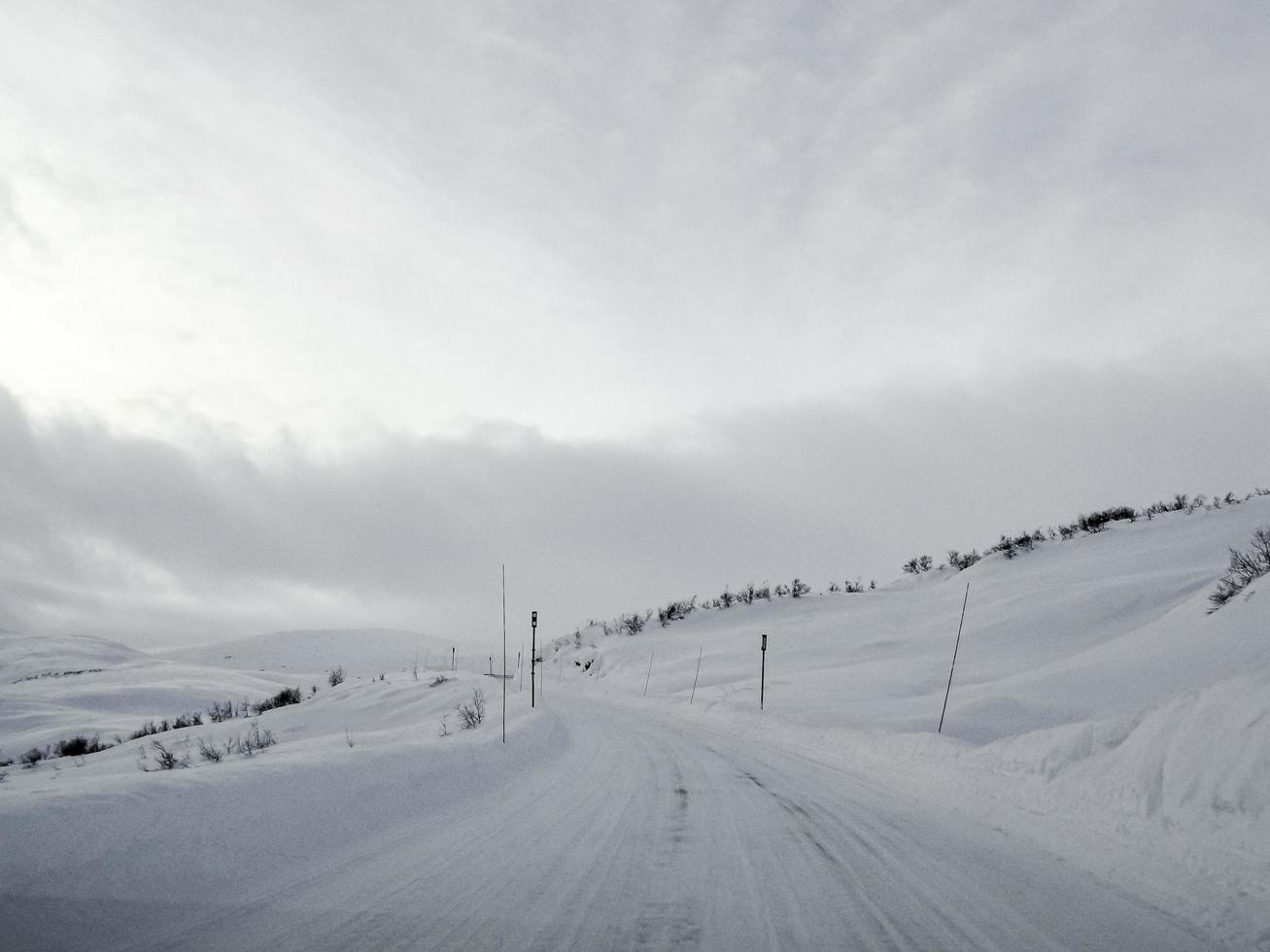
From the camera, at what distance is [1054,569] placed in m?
29.5

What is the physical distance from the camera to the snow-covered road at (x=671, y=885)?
4453mm

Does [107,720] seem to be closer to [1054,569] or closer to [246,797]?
[246,797]

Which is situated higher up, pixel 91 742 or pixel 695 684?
pixel 695 684

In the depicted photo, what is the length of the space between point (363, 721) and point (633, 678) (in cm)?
1692

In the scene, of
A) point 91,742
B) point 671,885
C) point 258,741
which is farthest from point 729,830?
point 91,742

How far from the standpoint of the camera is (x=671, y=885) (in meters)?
5.39

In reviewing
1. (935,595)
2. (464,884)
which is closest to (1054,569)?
(935,595)

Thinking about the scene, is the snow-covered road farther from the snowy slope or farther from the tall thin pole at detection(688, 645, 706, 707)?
the snowy slope

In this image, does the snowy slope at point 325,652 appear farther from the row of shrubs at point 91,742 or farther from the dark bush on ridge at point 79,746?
the dark bush on ridge at point 79,746

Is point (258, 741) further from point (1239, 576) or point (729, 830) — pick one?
point (1239, 576)

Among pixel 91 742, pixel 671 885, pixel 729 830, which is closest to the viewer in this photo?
pixel 671 885

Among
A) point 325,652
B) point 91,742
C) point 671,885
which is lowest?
point 325,652

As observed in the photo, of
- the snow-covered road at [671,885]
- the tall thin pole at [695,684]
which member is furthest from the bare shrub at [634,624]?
the snow-covered road at [671,885]

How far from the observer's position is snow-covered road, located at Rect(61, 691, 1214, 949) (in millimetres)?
4453
